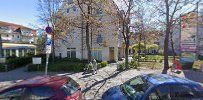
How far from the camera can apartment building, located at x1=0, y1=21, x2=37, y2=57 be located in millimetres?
47013

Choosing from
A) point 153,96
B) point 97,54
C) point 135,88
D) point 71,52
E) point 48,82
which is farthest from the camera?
point 71,52

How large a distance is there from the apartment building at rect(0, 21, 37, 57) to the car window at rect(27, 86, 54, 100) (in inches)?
1547

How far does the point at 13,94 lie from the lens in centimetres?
708

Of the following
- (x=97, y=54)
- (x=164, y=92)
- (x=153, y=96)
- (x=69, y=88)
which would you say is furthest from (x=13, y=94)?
(x=97, y=54)

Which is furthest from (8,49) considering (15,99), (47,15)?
(15,99)

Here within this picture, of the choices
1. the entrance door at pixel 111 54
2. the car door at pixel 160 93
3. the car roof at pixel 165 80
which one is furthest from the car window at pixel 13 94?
the entrance door at pixel 111 54

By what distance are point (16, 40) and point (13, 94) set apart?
55.2 m

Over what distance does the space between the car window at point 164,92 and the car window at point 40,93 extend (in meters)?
2.78

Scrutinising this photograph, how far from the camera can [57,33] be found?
1156 inches

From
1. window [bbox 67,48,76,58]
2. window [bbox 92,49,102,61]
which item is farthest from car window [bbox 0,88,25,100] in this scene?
window [bbox 67,48,76,58]

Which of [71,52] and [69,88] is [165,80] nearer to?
[69,88]

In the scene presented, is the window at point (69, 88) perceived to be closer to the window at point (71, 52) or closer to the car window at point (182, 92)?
the car window at point (182, 92)

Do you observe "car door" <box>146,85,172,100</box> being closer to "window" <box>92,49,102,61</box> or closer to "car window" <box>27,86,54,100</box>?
"car window" <box>27,86,54,100</box>

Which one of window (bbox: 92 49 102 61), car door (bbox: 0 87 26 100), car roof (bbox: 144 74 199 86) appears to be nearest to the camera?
car door (bbox: 0 87 26 100)
